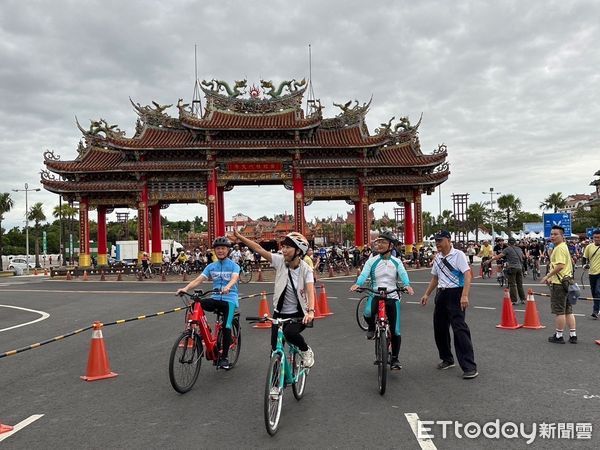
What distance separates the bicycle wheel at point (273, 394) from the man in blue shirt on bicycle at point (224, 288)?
6.81 ft

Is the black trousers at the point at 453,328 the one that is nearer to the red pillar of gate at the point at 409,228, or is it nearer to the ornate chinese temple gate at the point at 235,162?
the ornate chinese temple gate at the point at 235,162

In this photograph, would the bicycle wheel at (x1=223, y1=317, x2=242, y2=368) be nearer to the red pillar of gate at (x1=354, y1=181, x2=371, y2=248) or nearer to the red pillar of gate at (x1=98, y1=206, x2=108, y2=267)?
the red pillar of gate at (x1=354, y1=181, x2=371, y2=248)

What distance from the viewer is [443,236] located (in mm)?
6590

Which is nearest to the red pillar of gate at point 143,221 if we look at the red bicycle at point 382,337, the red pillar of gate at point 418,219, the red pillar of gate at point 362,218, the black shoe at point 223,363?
the red pillar of gate at point 362,218

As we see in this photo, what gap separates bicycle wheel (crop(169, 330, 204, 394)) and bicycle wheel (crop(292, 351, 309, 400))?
138 centimetres

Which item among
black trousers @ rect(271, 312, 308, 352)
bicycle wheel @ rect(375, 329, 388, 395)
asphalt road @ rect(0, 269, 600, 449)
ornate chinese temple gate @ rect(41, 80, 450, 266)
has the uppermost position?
ornate chinese temple gate @ rect(41, 80, 450, 266)

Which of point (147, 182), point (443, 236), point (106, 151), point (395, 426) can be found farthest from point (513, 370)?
point (106, 151)

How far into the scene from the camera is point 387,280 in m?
6.52

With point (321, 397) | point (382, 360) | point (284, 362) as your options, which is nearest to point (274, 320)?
point (284, 362)

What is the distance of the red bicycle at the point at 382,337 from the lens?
216 inches

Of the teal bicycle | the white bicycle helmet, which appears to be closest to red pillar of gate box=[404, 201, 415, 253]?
the teal bicycle

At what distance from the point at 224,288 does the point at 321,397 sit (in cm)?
195

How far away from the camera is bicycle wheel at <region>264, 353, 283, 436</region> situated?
4273 millimetres

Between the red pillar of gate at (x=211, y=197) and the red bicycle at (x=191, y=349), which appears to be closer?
the red bicycle at (x=191, y=349)
